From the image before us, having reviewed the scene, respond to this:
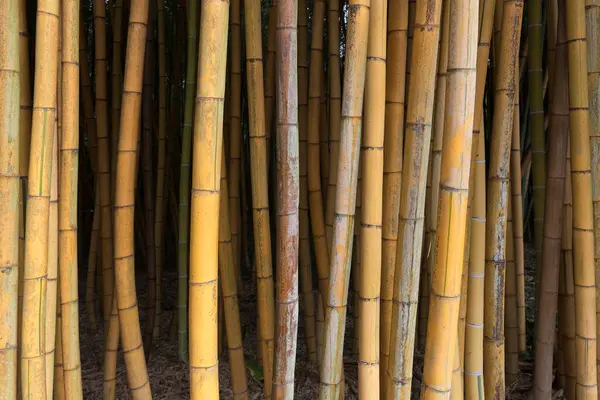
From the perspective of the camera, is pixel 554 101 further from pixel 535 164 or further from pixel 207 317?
pixel 207 317

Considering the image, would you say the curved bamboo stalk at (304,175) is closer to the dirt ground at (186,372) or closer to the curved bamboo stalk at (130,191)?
the dirt ground at (186,372)

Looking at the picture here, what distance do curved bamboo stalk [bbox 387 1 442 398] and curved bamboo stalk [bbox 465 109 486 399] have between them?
183 millimetres

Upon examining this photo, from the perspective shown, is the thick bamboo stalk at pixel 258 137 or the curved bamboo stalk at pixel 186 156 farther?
the curved bamboo stalk at pixel 186 156

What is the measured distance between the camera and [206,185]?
0.69 m

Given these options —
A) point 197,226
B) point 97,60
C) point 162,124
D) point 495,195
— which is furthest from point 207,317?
point 162,124

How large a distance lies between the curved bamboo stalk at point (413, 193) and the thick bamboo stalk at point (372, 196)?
0.04m

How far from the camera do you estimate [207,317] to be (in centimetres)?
72

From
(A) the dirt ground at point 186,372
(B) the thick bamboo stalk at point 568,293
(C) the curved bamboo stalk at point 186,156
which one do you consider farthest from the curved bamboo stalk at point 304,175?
(B) the thick bamboo stalk at point 568,293

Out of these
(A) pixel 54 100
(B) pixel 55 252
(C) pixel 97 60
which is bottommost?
(B) pixel 55 252

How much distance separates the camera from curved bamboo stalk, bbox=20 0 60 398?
0.73m

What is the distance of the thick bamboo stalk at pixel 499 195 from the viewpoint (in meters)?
0.91

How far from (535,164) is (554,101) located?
0.86 ft

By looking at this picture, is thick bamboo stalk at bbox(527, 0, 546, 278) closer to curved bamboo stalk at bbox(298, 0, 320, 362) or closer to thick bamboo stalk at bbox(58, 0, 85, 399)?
curved bamboo stalk at bbox(298, 0, 320, 362)

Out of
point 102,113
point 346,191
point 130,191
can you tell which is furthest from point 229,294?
point 102,113
